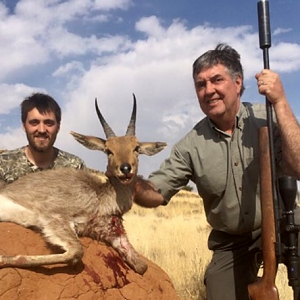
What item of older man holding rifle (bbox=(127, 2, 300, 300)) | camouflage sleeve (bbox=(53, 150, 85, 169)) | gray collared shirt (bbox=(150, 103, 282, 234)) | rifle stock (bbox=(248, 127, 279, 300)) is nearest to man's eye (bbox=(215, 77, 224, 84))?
older man holding rifle (bbox=(127, 2, 300, 300))

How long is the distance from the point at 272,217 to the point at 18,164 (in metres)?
3.88

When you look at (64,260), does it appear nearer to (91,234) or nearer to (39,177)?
(91,234)

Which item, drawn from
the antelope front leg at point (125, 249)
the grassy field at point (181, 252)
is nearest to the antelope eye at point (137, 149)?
the antelope front leg at point (125, 249)

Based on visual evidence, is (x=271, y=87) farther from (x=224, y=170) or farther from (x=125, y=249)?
(x=125, y=249)

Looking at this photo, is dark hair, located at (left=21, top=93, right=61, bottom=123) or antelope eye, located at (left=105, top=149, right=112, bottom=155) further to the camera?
dark hair, located at (left=21, top=93, right=61, bottom=123)

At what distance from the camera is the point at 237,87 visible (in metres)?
6.59

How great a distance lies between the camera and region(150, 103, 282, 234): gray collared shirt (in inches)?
250

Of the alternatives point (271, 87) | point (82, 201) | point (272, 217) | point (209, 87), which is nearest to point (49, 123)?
point (82, 201)

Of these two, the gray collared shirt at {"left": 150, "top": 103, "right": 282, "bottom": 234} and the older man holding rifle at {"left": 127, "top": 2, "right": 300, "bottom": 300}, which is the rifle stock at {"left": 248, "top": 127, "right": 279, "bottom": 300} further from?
the gray collared shirt at {"left": 150, "top": 103, "right": 282, "bottom": 234}

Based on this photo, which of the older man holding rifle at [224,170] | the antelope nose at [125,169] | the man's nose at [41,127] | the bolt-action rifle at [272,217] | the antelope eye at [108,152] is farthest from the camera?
the man's nose at [41,127]

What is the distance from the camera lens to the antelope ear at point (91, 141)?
5961 millimetres

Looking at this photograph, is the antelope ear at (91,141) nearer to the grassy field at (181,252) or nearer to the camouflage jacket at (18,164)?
the camouflage jacket at (18,164)

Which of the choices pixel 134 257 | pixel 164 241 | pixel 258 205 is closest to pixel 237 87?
pixel 258 205

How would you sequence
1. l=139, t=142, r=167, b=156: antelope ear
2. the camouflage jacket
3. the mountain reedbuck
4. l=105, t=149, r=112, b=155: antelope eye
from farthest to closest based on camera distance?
the camouflage jacket
l=139, t=142, r=167, b=156: antelope ear
l=105, t=149, r=112, b=155: antelope eye
the mountain reedbuck
